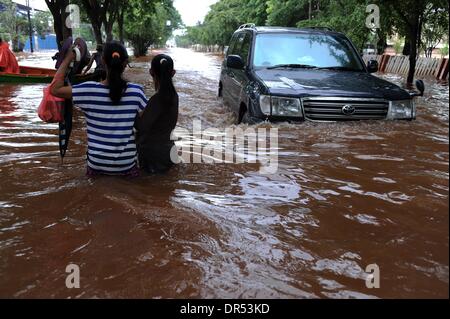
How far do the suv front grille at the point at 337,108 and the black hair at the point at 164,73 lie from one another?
2040mm

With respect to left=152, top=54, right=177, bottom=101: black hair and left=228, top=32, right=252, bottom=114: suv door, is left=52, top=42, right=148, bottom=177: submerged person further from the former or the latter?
left=228, top=32, right=252, bottom=114: suv door

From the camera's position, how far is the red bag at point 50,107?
3965 millimetres

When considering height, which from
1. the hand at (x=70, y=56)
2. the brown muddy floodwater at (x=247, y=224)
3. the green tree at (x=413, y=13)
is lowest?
the brown muddy floodwater at (x=247, y=224)

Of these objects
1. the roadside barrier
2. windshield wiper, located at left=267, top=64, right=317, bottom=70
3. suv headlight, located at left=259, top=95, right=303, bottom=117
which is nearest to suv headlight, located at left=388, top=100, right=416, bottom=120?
suv headlight, located at left=259, top=95, right=303, bottom=117

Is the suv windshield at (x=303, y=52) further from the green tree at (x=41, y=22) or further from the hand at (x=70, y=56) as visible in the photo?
the green tree at (x=41, y=22)

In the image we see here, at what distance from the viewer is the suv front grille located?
17.3 feet

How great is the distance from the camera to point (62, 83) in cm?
365

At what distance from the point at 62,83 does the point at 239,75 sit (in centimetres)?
360

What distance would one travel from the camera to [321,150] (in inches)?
195

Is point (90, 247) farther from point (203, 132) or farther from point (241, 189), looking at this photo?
point (203, 132)

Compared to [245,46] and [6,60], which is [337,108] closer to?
[245,46]

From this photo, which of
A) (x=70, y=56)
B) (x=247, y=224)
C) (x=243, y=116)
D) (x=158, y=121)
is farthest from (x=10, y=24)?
(x=247, y=224)

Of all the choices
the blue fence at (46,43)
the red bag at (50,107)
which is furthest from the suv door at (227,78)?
the blue fence at (46,43)

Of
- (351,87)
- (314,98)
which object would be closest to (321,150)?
(314,98)
